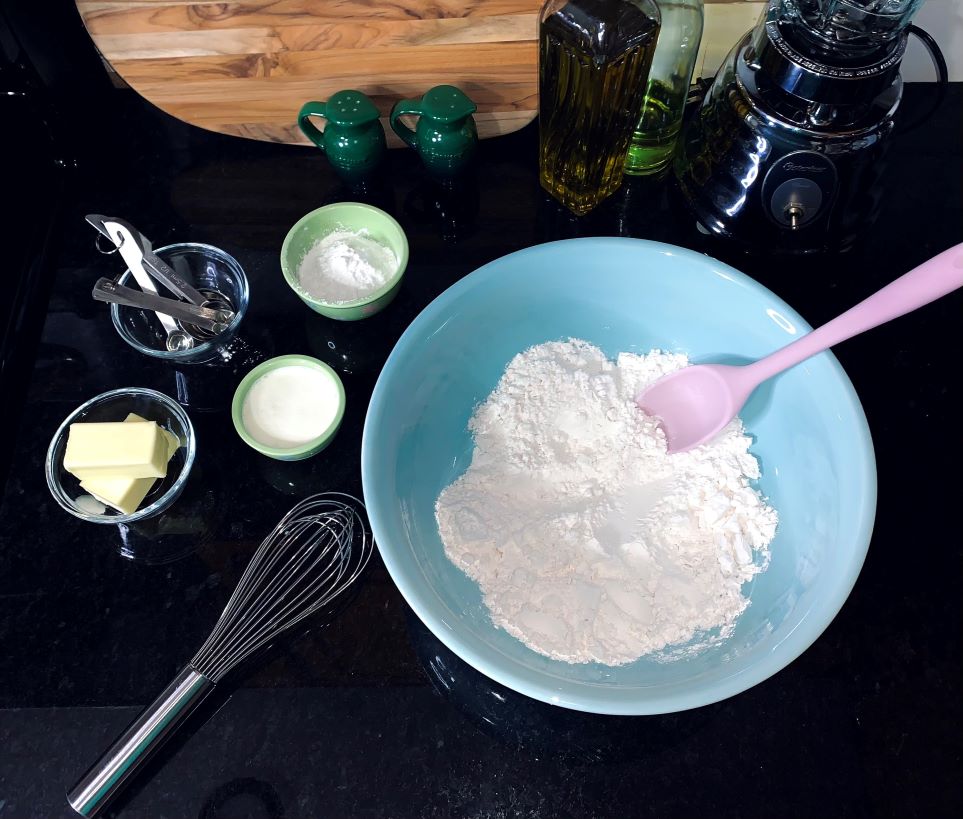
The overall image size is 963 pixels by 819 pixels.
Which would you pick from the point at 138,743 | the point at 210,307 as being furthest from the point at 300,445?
the point at 138,743

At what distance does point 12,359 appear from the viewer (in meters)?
1.07

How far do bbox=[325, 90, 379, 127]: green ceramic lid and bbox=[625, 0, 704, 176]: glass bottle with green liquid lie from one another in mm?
368

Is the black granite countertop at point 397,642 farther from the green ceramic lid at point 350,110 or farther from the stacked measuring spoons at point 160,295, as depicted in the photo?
the green ceramic lid at point 350,110

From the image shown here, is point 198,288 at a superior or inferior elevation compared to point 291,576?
superior

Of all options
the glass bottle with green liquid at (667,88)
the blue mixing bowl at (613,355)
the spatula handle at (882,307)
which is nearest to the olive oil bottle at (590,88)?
the glass bottle with green liquid at (667,88)

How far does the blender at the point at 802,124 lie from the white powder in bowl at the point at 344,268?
1.48 ft

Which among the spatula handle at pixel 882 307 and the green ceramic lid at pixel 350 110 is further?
→ the green ceramic lid at pixel 350 110

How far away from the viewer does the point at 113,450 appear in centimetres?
88

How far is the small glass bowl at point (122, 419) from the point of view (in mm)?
926

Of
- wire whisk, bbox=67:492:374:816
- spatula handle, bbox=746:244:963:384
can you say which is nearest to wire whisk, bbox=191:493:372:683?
wire whisk, bbox=67:492:374:816

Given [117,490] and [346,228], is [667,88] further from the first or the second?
[117,490]

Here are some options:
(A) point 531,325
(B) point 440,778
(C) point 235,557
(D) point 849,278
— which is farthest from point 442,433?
(D) point 849,278

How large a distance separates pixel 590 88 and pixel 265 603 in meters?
0.74

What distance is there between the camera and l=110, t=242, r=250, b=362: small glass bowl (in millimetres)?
994
